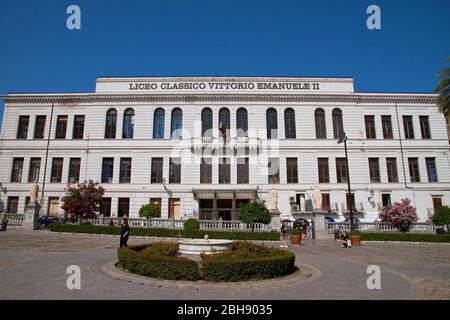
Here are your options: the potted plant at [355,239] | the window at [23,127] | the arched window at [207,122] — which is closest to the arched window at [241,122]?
the arched window at [207,122]

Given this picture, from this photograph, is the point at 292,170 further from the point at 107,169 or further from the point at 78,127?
the point at 78,127

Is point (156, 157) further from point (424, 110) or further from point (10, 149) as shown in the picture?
point (424, 110)

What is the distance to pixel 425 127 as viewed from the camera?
36938 mm

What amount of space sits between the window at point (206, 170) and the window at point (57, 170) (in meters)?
17.0

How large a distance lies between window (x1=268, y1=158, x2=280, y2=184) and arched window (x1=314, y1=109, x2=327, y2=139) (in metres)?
6.16

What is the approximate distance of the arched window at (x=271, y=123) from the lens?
35.8 metres

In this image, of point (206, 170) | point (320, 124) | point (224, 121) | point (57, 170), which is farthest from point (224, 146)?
point (57, 170)

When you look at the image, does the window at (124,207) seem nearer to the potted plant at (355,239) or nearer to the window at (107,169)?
the window at (107,169)

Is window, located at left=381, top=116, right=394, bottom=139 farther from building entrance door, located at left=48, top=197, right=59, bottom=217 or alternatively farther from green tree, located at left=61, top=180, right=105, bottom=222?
building entrance door, located at left=48, top=197, right=59, bottom=217

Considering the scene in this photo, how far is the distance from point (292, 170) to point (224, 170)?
807 cm

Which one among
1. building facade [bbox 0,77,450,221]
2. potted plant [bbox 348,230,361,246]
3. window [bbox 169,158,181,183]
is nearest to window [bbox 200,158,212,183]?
building facade [bbox 0,77,450,221]
